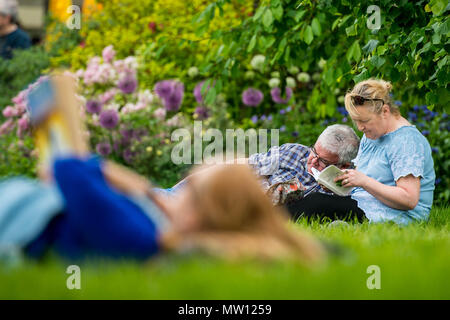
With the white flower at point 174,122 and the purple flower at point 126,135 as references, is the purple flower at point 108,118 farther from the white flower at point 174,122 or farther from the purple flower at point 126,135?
the white flower at point 174,122

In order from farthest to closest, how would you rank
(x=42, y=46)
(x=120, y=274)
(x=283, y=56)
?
1. (x=42, y=46)
2. (x=283, y=56)
3. (x=120, y=274)

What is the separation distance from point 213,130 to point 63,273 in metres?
4.86

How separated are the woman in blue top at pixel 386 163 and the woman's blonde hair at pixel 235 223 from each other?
1886 millimetres

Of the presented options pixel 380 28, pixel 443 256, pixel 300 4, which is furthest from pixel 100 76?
pixel 443 256

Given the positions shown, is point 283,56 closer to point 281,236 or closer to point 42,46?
point 281,236

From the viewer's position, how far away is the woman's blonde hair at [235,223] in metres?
1.98

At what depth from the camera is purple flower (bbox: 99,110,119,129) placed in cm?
646

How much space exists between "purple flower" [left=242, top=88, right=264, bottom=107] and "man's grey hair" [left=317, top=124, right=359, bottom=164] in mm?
3001

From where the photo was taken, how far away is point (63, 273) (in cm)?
203

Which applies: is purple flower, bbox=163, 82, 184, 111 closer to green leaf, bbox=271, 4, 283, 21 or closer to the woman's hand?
green leaf, bbox=271, 4, 283, 21

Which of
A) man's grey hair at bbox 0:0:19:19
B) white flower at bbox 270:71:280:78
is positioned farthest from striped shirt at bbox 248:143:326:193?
man's grey hair at bbox 0:0:19:19

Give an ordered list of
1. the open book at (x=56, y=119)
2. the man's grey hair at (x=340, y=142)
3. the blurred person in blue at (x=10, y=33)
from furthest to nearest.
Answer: the blurred person in blue at (x=10, y=33) < the man's grey hair at (x=340, y=142) < the open book at (x=56, y=119)

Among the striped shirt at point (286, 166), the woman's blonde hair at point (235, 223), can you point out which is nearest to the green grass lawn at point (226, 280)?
the woman's blonde hair at point (235, 223)

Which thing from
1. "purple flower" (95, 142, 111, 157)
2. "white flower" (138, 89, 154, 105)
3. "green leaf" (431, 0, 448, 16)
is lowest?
"purple flower" (95, 142, 111, 157)
